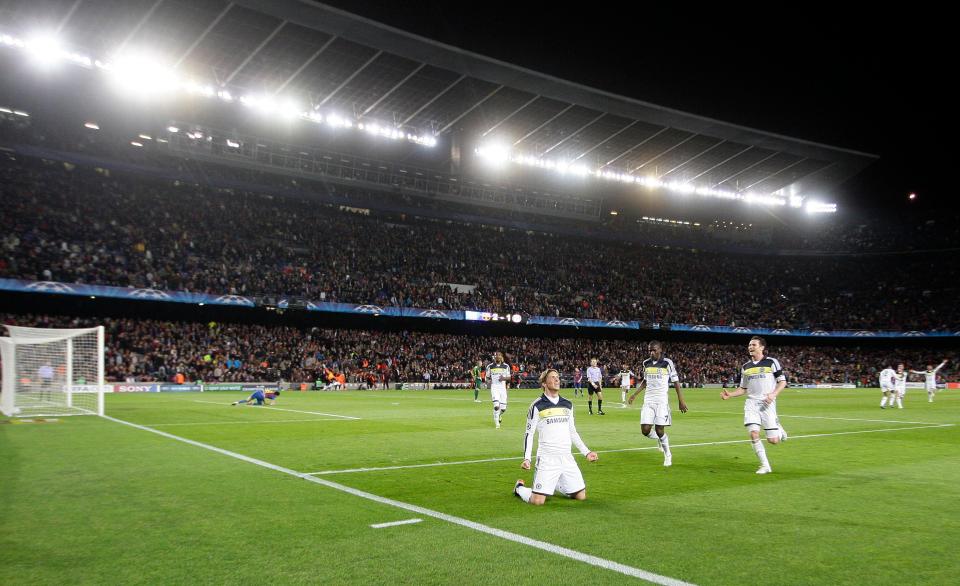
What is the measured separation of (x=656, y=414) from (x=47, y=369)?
21969mm

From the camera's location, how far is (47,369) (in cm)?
2227

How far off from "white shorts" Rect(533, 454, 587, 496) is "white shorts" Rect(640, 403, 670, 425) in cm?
388

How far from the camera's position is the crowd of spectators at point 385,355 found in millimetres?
37156

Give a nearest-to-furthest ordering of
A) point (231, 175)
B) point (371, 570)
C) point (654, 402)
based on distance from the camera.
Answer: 1. point (371, 570)
2. point (654, 402)
3. point (231, 175)

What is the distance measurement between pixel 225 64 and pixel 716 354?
166 ft

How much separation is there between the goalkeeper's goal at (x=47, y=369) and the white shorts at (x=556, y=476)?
648 inches

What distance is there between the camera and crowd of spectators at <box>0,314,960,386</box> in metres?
37.2

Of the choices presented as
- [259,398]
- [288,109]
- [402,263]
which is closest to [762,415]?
[259,398]

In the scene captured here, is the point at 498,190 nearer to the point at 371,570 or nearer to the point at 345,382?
the point at 345,382

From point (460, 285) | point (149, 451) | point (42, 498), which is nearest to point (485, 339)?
point (460, 285)

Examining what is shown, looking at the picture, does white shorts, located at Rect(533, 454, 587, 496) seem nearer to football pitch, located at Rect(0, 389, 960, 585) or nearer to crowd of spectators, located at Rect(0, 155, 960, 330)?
football pitch, located at Rect(0, 389, 960, 585)

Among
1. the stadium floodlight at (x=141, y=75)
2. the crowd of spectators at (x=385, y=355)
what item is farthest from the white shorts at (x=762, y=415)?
the stadium floodlight at (x=141, y=75)

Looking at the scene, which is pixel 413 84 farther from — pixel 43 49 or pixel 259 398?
pixel 259 398

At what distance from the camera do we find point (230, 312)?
43250 millimetres
